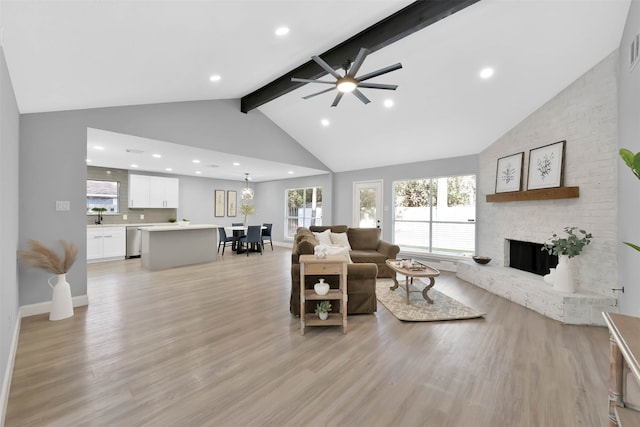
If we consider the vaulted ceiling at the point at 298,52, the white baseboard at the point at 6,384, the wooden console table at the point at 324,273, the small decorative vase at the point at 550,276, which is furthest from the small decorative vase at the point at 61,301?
the small decorative vase at the point at 550,276

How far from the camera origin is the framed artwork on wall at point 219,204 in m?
9.57

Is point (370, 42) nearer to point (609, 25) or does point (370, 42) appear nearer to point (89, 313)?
point (609, 25)

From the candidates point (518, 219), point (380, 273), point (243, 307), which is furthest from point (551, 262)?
point (243, 307)

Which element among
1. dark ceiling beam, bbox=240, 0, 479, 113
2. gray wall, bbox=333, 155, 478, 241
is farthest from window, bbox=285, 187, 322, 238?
dark ceiling beam, bbox=240, 0, 479, 113

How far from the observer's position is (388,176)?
6957mm

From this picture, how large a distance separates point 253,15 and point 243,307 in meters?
3.34

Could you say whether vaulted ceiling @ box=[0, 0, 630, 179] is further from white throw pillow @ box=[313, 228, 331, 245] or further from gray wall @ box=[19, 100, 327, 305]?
white throw pillow @ box=[313, 228, 331, 245]

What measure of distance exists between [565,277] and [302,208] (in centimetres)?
713

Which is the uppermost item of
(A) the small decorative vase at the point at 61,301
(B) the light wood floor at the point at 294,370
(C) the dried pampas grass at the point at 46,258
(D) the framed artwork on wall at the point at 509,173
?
(D) the framed artwork on wall at the point at 509,173

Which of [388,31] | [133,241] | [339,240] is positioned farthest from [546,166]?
[133,241]

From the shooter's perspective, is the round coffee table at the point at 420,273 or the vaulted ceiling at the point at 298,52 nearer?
the vaulted ceiling at the point at 298,52

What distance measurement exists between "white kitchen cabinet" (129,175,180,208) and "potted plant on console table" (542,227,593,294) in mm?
9073

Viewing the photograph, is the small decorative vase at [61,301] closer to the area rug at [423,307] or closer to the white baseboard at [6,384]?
the white baseboard at [6,384]

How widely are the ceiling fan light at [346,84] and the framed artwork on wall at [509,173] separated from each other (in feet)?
10.7
